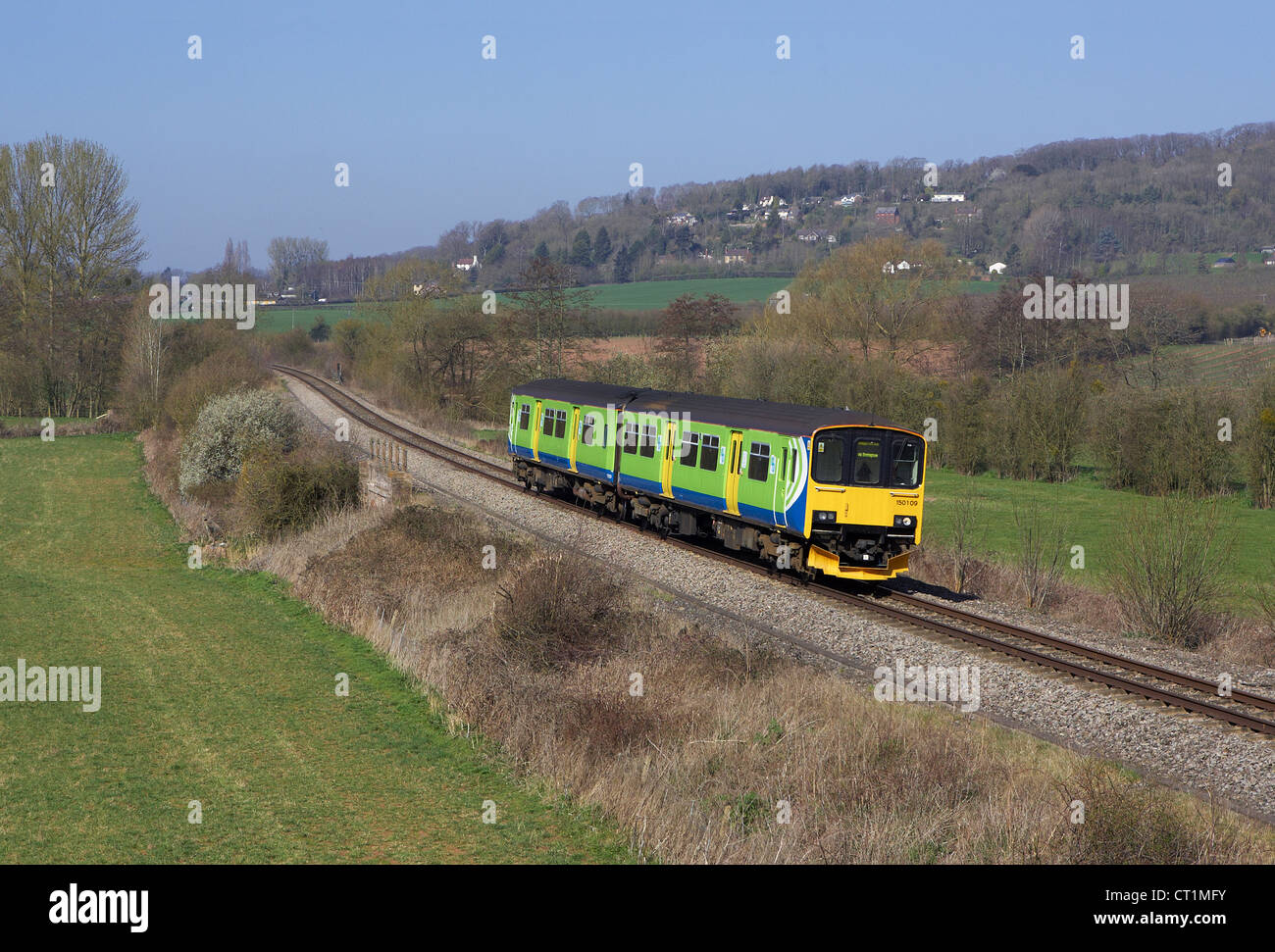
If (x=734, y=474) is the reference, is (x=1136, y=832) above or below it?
below

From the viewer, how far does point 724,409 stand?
22312 millimetres

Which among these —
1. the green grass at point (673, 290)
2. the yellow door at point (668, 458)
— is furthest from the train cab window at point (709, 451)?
the green grass at point (673, 290)

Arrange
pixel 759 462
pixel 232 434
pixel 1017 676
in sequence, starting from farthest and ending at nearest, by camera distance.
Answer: pixel 232 434
pixel 759 462
pixel 1017 676

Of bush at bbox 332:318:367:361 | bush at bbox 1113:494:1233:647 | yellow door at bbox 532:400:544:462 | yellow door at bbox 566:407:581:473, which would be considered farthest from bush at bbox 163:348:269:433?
bush at bbox 332:318:367:361

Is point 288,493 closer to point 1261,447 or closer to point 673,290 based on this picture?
point 1261,447

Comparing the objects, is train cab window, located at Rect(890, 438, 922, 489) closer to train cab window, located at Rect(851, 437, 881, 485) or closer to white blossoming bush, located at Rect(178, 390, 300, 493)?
train cab window, located at Rect(851, 437, 881, 485)

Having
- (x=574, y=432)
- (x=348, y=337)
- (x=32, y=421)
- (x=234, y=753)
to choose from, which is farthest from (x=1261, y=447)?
(x=348, y=337)

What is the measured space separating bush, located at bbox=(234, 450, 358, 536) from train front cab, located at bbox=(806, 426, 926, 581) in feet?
39.5

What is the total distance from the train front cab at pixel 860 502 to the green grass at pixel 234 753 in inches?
297


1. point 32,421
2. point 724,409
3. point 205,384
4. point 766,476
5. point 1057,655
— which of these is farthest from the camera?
point 32,421

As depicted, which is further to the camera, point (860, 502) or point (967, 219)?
point (967, 219)

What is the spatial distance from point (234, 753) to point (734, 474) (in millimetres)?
11479

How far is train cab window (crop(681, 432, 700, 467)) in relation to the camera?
22.4 metres
